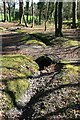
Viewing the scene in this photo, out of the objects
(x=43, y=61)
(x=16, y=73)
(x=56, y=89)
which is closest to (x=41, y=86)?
(x=56, y=89)

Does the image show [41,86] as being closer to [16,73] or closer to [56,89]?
[56,89]

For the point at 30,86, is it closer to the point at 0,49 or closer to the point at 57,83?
the point at 57,83

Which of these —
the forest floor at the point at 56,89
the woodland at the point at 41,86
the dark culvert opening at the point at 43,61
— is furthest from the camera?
the dark culvert opening at the point at 43,61

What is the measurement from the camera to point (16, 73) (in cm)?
1362

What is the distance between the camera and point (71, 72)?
1363cm

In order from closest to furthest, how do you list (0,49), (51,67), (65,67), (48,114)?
(48,114), (65,67), (51,67), (0,49)

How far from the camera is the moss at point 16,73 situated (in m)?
12.0

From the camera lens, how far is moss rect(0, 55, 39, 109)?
12008 millimetres

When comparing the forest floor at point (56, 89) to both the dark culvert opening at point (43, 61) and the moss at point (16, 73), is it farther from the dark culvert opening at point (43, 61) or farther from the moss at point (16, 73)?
the dark culvert opening at point (43, 61)

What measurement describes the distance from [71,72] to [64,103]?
2883 mm

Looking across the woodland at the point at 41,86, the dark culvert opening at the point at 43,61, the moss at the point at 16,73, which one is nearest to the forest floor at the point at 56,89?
the woodland at the point at 41,86

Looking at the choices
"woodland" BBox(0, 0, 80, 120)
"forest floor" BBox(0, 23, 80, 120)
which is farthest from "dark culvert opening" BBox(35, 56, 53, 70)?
"forest floor" BBox(0, 23, 80, 120)

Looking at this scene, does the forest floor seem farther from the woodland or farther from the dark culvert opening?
the dark culvert opening

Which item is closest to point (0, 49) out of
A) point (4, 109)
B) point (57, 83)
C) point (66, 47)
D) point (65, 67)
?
point (66, 47)
